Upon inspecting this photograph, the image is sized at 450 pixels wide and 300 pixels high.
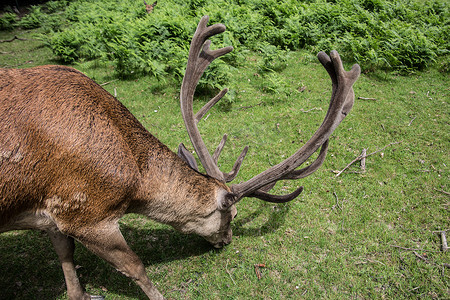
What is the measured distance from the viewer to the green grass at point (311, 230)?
133 inches

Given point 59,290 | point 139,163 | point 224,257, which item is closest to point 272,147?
point 224,257

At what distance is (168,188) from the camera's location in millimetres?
2891

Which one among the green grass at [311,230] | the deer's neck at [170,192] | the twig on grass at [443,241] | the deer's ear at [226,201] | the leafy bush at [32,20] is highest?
the leafy bush at [32,20]

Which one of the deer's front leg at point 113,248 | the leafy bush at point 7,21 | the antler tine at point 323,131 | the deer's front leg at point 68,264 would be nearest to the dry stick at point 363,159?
the antler tine at point 323,131

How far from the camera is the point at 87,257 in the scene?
3.79 meters

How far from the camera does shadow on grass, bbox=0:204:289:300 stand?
11.3ft

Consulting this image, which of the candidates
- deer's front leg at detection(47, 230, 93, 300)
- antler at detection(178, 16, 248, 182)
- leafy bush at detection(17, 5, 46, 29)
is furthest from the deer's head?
leafy bush at detection(17, 5, 46, 29)

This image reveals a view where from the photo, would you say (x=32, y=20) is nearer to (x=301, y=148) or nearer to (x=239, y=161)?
(x=239, y=161)

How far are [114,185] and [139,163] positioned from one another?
0.33m

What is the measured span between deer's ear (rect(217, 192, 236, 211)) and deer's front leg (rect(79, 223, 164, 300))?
959mm

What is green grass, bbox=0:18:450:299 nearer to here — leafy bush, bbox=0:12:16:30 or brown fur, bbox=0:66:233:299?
brown fur, bbox=0:66:233:299

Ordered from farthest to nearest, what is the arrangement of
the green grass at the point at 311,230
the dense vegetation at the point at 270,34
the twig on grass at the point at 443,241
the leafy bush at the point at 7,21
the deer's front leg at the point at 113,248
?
the leafy bush at the point at 7,21 < the dense vegetation at the point at 270,34 < the twig on grass at the point at 443,241 < the green grass at the point at 311,230 < the deer's front leg at the point at 113,248

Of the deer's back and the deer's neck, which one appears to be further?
the deer's neck

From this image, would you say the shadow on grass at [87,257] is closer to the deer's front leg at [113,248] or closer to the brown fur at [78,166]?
the deer's front leg at [113,248]
